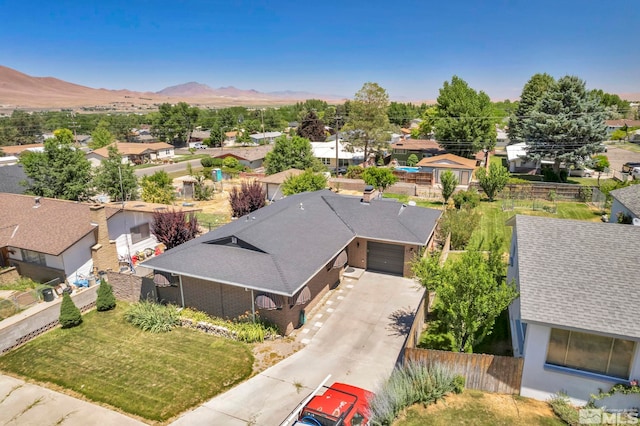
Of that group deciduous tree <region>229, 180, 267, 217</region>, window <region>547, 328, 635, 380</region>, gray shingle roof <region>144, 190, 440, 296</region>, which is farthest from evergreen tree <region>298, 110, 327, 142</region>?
window <region>547, 328, 635, 380</region>

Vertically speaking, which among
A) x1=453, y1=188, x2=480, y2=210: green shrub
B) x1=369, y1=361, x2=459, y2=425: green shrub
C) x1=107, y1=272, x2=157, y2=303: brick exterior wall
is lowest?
x1=107, y1=272, x2=157, y2=303: brick exterior wall

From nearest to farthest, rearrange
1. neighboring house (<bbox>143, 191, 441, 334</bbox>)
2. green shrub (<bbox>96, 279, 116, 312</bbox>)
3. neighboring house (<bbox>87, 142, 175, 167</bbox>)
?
1. neighboring house (<bbox>143, 191, 441, 334</bbox>)
2. green shrub (<bbox>96, 279, 116, 312</bbox>)
3. neighboring house (<bbox>87, 142, 175, 167</bbox>)

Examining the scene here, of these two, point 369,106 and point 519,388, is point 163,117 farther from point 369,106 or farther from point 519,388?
point 519,388

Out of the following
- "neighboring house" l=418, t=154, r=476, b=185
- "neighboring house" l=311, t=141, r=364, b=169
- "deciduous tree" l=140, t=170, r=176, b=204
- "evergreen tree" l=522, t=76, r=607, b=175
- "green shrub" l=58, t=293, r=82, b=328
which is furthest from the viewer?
"neighboring house" l=311, t=141, r=364, b=169

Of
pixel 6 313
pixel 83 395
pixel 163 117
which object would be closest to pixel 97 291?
pixel 6 313

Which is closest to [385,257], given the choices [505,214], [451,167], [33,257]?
[505,214]

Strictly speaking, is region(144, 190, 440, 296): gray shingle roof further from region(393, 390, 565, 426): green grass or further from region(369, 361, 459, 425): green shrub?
region(393, 390, 565, 426): green grass

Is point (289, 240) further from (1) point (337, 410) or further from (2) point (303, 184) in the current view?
(2) point (303, 184)
